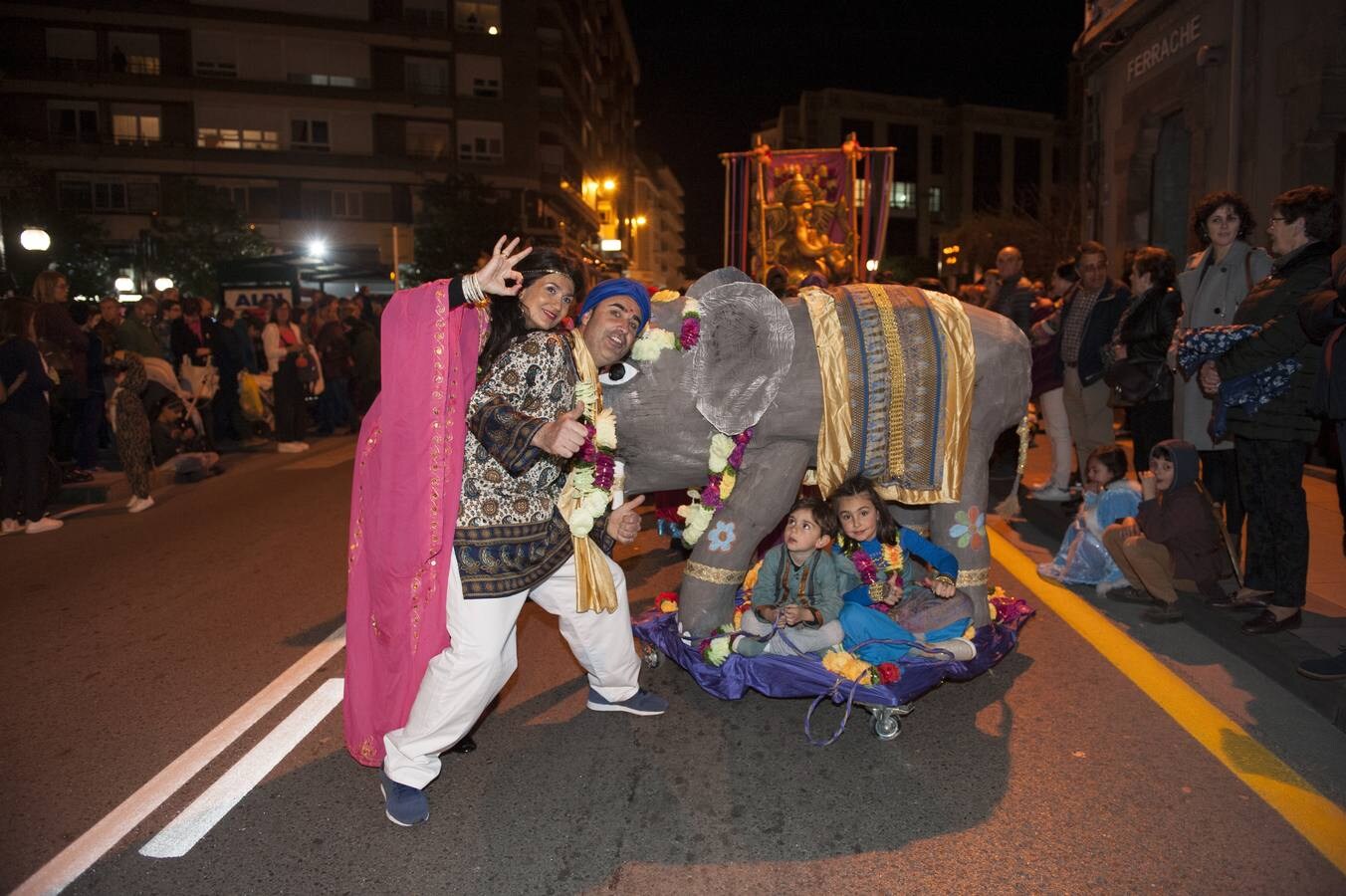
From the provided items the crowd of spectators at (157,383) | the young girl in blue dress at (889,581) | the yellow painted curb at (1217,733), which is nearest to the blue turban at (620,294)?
the young girl in blue dress at (889,581)

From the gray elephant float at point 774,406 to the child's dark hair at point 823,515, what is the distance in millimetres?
102

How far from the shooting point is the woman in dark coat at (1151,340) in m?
6.45

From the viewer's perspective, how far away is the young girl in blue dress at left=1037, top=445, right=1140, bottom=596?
559 cm

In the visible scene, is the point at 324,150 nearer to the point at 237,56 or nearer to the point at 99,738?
the point at 237,56

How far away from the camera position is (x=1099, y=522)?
5688 millimetres

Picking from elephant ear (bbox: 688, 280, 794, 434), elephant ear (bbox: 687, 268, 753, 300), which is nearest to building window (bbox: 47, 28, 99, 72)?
elephant ear (bbox: 687, 268, 753, 300)

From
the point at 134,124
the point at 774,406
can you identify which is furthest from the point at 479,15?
the point at 774,406

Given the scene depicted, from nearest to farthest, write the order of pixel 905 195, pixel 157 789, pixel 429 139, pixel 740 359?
pixel 157 789, pixel 740 359, pixel 429 139, pixel 905 195

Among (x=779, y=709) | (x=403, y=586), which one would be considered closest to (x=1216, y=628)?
(x=779, y=709)

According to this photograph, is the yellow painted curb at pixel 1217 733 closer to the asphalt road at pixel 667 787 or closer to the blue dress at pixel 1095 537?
the asphalt road at pixel 667 787

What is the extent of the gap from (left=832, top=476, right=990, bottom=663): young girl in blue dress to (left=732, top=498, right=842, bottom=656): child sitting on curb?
78 millimetres

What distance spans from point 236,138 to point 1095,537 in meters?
40.3

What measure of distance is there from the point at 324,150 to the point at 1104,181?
32.4m

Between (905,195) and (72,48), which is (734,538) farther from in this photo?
(905,195)
